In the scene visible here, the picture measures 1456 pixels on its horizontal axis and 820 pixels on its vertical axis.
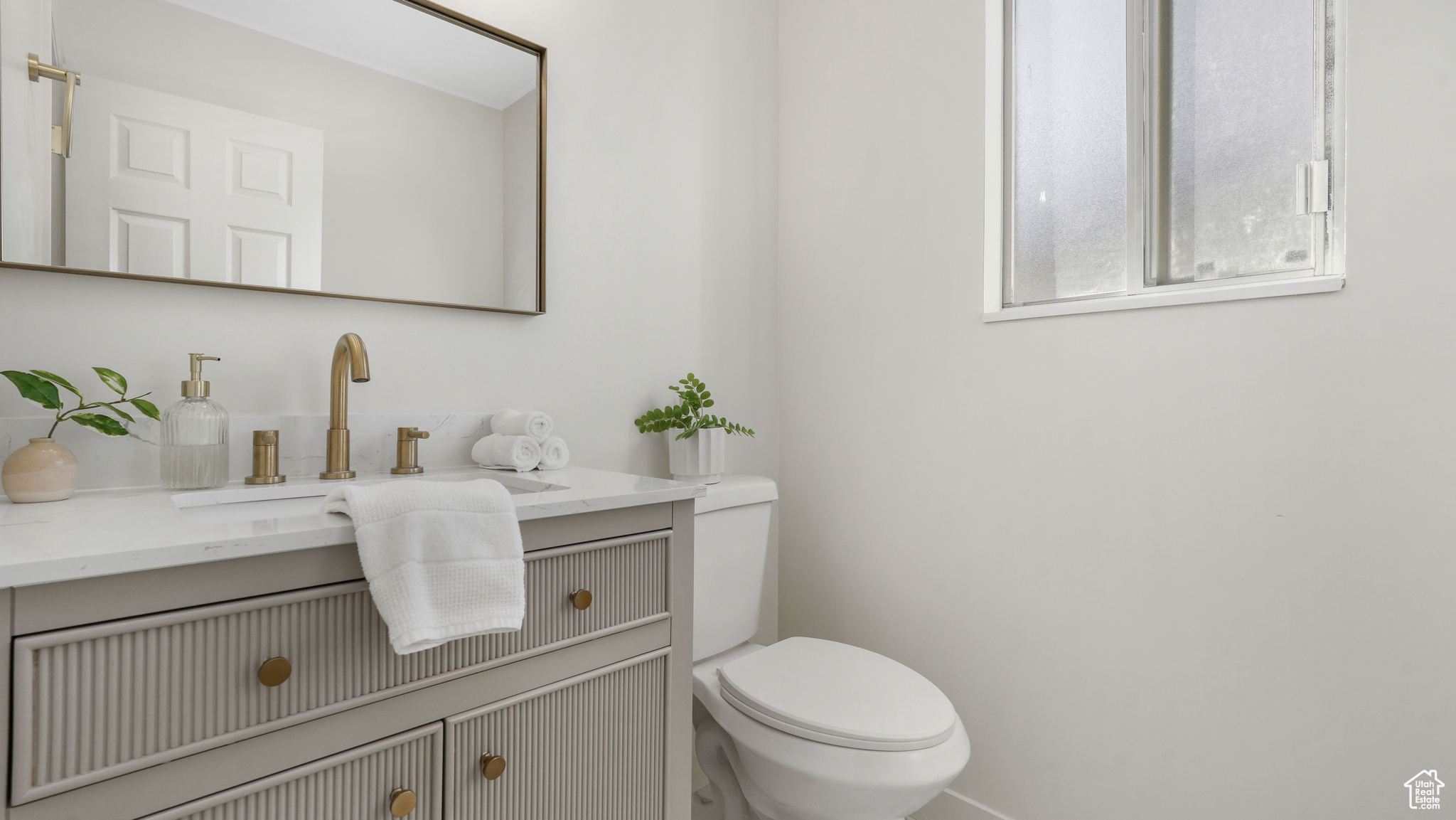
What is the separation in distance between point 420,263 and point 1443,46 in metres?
1.72

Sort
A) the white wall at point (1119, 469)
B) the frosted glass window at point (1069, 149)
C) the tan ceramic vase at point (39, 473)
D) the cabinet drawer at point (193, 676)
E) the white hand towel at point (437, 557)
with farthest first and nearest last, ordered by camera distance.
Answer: the frosted glass window at point (1069, 149)
the white wall at point (1119, 469)
the tan ceramic vase at point (39, 473)
the white hand towel at point (437, 557)
the cabinet drawer at point (193, 676)

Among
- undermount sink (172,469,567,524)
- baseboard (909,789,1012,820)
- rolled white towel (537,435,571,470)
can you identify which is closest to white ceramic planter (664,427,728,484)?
rolled white towel (537,435,571,470)

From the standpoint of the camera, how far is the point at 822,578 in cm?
183

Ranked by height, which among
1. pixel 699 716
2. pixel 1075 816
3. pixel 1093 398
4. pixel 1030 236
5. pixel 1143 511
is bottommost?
pixel 1075 816

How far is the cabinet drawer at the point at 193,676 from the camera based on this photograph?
1.78 ft

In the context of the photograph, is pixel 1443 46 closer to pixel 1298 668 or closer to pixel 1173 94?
pixel 1173 94

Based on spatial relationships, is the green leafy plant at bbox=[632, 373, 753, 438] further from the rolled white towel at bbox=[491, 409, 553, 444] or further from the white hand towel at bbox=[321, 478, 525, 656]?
the white hand towel at bbox=[321, 478, 525, 656]

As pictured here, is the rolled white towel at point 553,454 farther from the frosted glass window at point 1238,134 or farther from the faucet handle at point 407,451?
the frosted glass window at point 1238,134

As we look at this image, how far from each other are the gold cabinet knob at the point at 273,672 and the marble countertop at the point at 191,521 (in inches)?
4.4

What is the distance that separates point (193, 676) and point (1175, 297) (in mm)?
1546

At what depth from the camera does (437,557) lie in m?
0.71

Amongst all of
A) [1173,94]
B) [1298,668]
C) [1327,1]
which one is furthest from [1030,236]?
[1298,668]

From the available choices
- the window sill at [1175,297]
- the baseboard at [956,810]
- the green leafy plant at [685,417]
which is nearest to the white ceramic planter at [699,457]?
the green leafy plant at [685,417]

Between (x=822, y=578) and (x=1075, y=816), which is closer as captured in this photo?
(x=1075, y=816)
